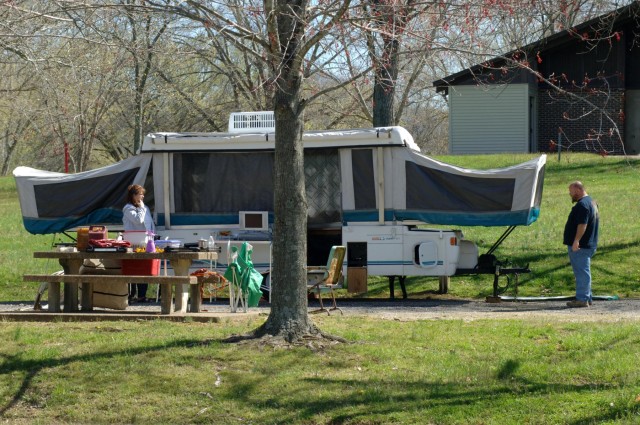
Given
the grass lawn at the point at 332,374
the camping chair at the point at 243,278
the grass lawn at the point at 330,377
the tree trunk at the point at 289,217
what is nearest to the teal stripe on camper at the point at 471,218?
the grass lawn at the point at 332,374

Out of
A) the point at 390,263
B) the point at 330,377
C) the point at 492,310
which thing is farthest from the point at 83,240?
the point at 492,310

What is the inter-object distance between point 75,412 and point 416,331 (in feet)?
13.2

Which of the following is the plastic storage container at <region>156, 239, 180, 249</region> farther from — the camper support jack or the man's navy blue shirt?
the man's navy blue shirt

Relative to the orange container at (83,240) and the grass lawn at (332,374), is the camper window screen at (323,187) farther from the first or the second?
the orange container at (83,240)

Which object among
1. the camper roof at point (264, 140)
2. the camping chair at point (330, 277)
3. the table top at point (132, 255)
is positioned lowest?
the camping chair at point (330, 277)

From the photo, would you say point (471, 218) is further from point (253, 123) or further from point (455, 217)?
point (253, 123)

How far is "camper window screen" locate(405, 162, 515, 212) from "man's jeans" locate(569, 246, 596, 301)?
153cm

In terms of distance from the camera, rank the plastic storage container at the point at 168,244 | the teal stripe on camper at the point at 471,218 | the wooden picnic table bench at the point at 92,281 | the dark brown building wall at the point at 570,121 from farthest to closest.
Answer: the dark brown building wall at the point at 570,121 < the teal stripe on camper at the point at 471,218 < the plastic storage container at the point at 168,244 < the wooden picnic table bench at the point at 92,281

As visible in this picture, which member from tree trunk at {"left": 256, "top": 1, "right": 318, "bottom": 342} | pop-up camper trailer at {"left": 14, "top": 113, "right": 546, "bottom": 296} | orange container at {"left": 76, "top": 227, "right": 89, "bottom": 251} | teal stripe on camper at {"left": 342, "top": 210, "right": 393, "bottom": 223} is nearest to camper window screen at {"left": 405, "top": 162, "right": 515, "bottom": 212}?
pop-up camper trailer at {"left": 14, "top": 113, "right": 546, "bottom": 296}

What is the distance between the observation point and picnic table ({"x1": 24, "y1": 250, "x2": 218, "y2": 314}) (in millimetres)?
12422

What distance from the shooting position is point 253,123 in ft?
54.5

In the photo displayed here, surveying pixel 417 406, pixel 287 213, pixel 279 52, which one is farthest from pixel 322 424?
pixel 279 52

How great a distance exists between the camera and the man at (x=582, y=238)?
14.5m

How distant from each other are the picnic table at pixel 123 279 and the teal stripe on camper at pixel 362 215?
3.47 m
